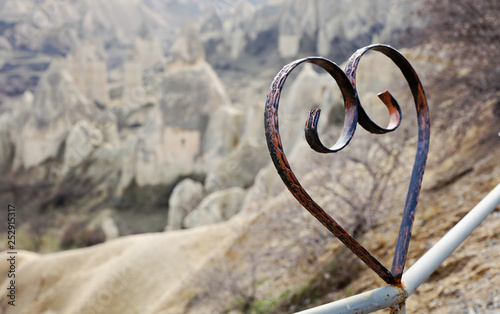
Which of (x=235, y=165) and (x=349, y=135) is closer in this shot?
(x=349, y=135)

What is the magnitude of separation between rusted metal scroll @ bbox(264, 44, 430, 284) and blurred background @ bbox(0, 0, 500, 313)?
4.69 ft

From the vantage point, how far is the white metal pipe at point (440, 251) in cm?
83

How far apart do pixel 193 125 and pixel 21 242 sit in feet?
25.3

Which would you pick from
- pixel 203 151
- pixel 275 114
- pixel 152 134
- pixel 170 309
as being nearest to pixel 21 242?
pixel 152 134

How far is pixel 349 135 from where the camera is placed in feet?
2.64

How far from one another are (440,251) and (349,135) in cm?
33

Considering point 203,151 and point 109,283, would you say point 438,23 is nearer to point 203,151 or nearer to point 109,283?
point 109,283

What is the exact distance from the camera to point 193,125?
17219 mm

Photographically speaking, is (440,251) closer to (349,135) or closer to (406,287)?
(406,287)

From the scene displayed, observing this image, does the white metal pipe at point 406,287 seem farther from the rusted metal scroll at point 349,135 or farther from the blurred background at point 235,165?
the blurred background at point 235,165

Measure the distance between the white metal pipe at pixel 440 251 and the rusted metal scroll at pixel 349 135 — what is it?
3cm

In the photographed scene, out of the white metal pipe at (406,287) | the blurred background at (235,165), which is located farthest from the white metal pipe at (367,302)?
the blurred background at (235,165)

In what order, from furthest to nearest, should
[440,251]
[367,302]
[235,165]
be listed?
[235,165]
[440,251]
[367,302]

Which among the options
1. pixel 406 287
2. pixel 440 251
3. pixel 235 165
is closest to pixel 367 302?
pixel 406 287
